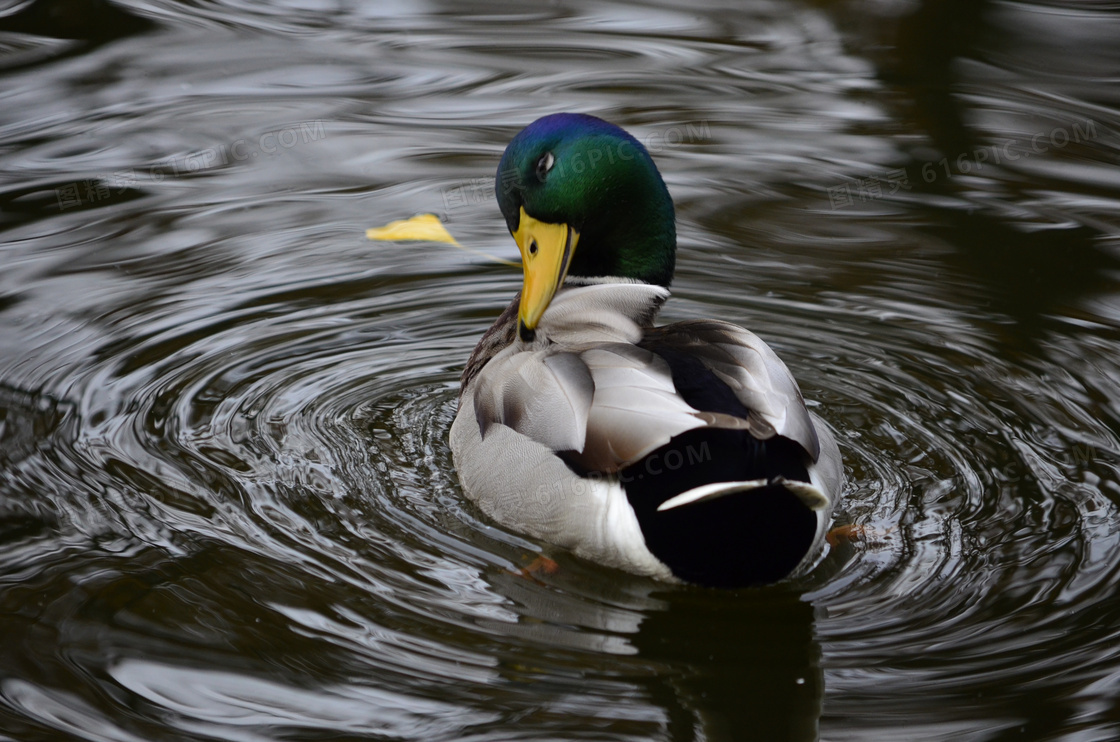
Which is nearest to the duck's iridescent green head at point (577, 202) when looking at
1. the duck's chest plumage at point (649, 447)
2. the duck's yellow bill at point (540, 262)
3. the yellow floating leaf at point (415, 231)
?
the duck's yellow bill at point (540, 262)

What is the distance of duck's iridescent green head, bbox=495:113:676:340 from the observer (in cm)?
441

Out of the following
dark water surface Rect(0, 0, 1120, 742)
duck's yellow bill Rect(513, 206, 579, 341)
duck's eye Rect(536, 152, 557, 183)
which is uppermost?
duck's eye Rect(536, 152, 557, 183)

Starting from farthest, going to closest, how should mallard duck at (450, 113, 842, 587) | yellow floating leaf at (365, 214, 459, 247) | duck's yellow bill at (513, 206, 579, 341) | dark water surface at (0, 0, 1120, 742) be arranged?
yellow floating leaf at (365, 214, 459, 247) < duck's yellow bill at (513, 206, 579, 341) < mallard duck at (450, 113, 842, 587) < dark water surface at (0, 0, 1120, 742)

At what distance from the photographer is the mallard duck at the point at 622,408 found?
137 inches

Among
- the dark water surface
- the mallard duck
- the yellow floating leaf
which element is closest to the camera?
the dark water surface

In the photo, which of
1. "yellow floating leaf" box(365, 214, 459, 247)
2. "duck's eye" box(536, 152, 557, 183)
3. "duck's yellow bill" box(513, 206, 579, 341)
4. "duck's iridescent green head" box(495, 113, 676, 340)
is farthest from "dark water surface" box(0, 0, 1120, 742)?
"duck's eye" box(536, 152, 557, 183)

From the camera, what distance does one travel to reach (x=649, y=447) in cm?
355

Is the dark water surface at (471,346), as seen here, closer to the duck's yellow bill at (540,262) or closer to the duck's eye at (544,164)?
the duck's yellow bill at (540,262)

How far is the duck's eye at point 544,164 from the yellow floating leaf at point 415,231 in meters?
1.91

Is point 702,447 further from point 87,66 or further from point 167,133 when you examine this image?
point 87,66

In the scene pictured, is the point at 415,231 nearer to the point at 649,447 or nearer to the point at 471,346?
the point at 471,346

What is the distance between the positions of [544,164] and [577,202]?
169 millimetres

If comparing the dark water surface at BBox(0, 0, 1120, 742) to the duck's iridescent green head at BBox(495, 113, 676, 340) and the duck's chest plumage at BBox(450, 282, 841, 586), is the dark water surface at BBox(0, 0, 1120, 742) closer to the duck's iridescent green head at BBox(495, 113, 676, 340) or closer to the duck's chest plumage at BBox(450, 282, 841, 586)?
the duck's chest plumage at BBox(450, 282, 841, 586)

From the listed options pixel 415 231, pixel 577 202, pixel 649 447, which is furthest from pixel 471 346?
pixel 649 447
